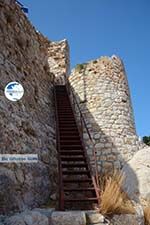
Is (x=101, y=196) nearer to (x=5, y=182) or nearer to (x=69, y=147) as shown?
(x=5, y=182)

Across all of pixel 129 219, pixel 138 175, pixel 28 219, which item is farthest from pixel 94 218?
pixel 138 175

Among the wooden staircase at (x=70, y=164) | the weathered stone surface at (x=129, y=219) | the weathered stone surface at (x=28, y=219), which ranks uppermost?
the wooden staircase at (x=70, y=164)

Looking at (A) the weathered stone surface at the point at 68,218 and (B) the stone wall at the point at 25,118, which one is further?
(B) the stone wall at the point at 25,118

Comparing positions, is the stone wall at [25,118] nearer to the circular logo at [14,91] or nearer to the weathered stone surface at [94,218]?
the circular logo at [14,91]

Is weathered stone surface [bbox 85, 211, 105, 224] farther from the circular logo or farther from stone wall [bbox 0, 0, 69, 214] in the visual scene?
the circular logo

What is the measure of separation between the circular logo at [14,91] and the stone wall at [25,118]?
0.12 m

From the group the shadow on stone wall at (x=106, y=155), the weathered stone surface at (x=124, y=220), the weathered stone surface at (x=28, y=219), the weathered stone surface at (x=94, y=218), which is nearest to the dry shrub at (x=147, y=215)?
the weathered stone surface at (x=124, y=220)

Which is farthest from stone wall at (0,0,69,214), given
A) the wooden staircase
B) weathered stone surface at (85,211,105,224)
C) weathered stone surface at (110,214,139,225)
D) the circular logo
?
weathered stone surface at (110,214,139,225)

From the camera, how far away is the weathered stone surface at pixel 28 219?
4.65m

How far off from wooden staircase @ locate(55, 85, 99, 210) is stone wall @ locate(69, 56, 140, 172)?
0.65 m

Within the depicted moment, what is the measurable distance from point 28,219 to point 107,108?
607 cm

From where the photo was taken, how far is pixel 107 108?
10227mm

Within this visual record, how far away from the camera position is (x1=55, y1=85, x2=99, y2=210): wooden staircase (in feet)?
20.6

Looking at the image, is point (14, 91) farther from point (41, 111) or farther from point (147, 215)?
point (147, 215)
